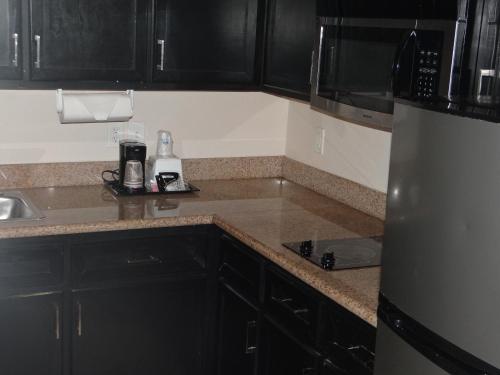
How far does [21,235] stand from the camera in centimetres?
272

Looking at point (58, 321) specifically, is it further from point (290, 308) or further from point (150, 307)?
point (290, 308)

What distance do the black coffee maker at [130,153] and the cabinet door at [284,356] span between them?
930mm

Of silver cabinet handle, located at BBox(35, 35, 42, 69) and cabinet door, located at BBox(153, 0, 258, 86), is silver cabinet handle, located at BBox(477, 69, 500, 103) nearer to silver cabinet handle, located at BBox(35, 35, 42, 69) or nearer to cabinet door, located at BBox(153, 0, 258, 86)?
cabinet door, located at BBox(153, 0, 258, 86)

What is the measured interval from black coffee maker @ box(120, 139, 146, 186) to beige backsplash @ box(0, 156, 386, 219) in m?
0.18

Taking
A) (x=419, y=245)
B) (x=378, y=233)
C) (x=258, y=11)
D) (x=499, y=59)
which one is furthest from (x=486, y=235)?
(x=258, y=11)

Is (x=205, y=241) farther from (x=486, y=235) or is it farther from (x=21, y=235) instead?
(x=486, y=235)

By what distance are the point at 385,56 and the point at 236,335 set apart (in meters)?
1.25

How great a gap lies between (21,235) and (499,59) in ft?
5.34

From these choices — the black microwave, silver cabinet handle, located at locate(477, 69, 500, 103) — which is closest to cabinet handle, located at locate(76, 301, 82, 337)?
the black microwave

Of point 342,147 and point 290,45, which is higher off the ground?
point 290,45

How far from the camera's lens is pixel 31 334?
2799mm

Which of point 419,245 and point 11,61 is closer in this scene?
point 419,245

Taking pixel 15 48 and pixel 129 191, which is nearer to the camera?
pixel 15 48

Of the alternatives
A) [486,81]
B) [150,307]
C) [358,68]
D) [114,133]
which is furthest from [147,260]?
[486,81]
